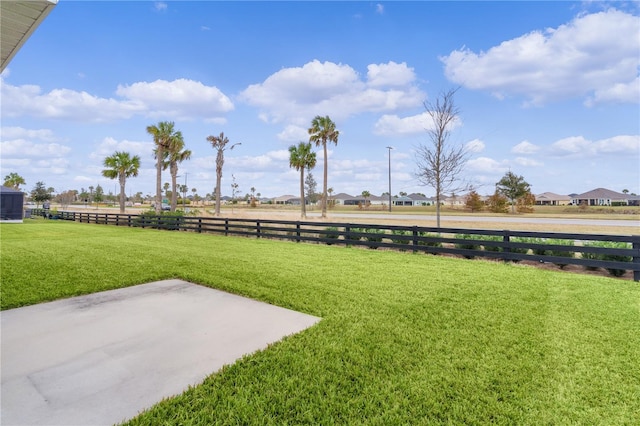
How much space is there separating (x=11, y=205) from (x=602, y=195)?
94093 millimetres

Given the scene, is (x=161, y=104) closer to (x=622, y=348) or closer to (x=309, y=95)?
(x=309, y=95)

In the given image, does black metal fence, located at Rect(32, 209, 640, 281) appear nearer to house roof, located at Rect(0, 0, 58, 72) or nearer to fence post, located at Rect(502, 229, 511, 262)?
fence post, located at Rect(502, 229, 511, 262)

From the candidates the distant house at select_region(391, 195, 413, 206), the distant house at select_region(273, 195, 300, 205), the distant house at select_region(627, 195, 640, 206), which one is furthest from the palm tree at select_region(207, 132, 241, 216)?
the distant house at select_region(273, 195, 300, 205)

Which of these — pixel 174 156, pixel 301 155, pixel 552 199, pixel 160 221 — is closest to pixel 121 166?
pixel 174 156

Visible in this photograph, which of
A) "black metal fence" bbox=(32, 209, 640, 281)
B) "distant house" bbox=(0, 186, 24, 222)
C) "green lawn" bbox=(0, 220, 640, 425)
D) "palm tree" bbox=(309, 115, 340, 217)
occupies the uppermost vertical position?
"palm tree" bbox=(309, 115, 340, 217)

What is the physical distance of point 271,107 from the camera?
20.0 m

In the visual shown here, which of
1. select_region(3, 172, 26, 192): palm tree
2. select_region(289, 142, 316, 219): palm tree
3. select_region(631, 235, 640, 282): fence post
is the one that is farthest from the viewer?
select_region(3, 172, 26, 192): palm tree

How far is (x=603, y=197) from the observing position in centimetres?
6406

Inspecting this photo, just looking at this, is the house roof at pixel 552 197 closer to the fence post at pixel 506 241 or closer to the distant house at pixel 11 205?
the fence post at pixel 506 241

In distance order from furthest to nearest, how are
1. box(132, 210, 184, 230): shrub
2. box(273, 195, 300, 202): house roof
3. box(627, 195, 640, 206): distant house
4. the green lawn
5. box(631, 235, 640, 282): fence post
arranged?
box(273, 195, 300, 202): house roof
box(627, 195, 640, 206): distant house
box(132, 210, 184, 230): shrub
box(631, 235, 640, 282): fence post
the green lawn

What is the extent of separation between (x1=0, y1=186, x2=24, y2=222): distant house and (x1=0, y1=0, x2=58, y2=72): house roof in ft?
92.1

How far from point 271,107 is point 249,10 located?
872cm

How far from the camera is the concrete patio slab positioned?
2.17 meters

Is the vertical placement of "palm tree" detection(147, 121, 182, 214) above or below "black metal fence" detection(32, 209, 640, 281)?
A: above
